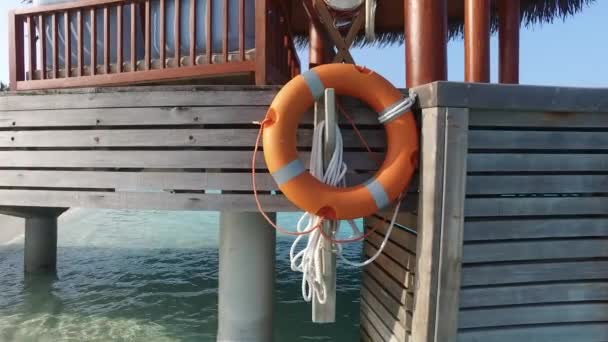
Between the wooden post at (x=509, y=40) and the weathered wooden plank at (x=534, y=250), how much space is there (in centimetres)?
218

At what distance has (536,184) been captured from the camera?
6.68ft

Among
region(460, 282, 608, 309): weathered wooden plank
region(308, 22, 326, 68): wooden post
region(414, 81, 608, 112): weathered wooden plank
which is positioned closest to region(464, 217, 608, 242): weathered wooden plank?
region(460, 282, 608, 309): weathered wooden plank

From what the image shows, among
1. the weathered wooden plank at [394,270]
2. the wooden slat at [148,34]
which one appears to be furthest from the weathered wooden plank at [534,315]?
the wooden slat at [148,34]

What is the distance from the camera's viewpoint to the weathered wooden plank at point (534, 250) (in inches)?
78.6

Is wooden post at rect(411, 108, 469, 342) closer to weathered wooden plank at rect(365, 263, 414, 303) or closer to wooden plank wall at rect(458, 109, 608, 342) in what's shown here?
wooden plank wall at rect(458, 109, 608, 342)

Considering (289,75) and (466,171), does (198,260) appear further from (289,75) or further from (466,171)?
(466,171)

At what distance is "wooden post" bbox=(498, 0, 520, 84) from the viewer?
378cm

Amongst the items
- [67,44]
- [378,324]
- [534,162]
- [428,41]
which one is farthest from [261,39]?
[378,324]

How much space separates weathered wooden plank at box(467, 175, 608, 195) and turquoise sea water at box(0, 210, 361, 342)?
83.4 inches

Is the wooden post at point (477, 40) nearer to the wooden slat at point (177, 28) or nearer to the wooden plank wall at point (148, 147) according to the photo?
the wooden plank wall at point (148, 147)

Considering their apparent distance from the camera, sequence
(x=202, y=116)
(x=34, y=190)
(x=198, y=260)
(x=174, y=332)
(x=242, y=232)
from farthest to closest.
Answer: (x=198, y=260), (x=174, y=332), (x=242, y=232), (x=34, y=190), (x=202, y=116)

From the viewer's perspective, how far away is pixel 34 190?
252 cm

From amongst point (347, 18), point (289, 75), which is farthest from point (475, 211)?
point (289, 75)

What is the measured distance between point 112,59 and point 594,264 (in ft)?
11.7
